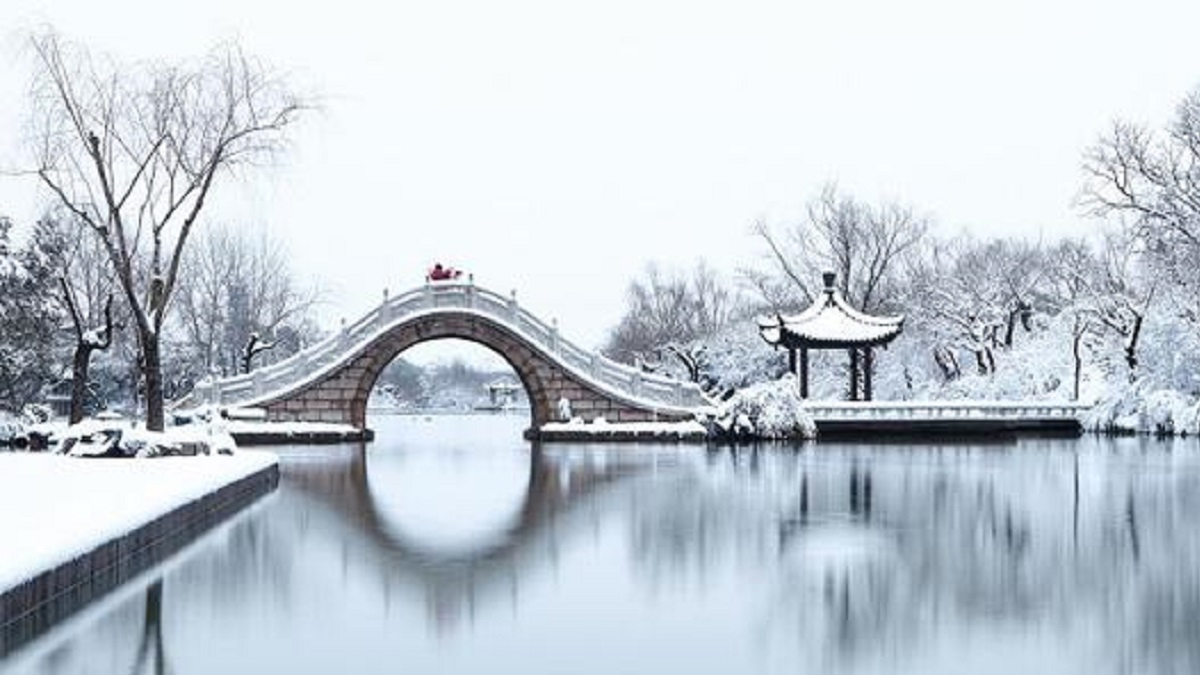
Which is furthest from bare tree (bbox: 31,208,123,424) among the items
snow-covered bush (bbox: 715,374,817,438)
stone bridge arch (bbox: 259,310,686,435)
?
snow-covered bush (bbox: 715,374,817,438)

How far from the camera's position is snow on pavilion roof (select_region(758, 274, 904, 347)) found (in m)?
40.8

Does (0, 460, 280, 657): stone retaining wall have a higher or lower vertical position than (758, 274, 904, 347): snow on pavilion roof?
lower

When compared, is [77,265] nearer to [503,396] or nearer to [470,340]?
[470,340]

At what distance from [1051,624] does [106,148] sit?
17414 mm

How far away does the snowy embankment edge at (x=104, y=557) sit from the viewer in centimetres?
859

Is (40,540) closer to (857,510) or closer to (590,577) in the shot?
(590,577)

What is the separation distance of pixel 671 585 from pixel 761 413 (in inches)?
1020

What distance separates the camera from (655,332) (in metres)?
65.1

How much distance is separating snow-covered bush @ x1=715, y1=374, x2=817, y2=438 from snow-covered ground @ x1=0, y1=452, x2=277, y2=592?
17.3m

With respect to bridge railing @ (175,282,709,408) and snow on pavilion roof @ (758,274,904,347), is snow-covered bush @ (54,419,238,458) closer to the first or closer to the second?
bridge railing @ (175,282,709,408)

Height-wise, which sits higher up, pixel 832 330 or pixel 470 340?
pixel 832 330

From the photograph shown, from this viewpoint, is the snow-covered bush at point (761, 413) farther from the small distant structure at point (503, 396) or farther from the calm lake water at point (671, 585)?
the small distant structure at point (503, 396)

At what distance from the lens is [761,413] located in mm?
36625

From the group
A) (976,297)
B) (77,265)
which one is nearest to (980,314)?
(976,297)
